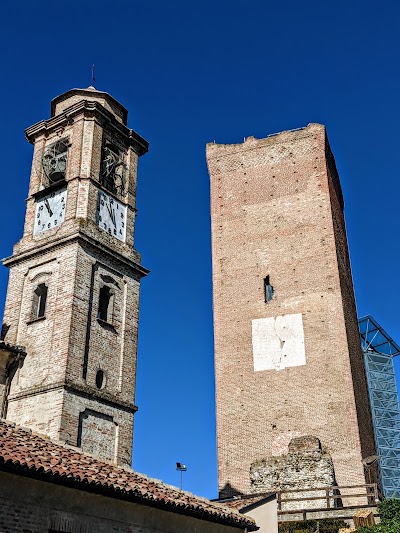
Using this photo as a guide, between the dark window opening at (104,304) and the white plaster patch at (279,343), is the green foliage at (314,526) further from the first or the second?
the dark window opening at (104,304)

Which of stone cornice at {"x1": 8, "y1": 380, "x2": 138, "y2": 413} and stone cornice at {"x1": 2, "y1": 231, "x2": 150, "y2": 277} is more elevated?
stone cornice at {"x1": 2, "y1": 231, "x2": 150, "y2": 277}

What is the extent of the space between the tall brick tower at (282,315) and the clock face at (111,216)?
619 cm

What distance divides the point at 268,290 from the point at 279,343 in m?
2.23

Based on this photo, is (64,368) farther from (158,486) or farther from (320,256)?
(320,256)

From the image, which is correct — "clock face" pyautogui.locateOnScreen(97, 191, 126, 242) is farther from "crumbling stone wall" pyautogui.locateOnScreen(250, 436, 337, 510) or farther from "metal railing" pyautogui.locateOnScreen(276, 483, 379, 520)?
"metal railing" pyautogui.locateOnScreen(276, 483, 379, 520)

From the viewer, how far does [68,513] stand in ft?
34.2

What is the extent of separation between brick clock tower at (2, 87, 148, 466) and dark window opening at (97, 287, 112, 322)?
0.03 m

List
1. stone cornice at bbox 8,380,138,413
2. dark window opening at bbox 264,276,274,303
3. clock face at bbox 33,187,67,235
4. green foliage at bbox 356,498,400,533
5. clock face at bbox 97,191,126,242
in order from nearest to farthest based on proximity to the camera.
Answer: green foliage at bbox 356,498,400,533 < stone cornice at bbox 8,380,138,413 < clock face at bbox 33,187,67,235 < clock face at bbox 97,191,126,242 < dark window opening at bbox 264,276,274,303

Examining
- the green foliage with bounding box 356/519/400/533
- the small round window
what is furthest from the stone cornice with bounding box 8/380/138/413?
the green foliage with bounding box 356/519/400/533

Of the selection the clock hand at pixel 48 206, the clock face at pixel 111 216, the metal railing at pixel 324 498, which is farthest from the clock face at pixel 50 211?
the metal railing at pixel 324 498

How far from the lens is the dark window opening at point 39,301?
20.0 metres

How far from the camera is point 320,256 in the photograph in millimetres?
26016

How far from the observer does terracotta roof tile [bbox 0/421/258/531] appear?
10.1 metres

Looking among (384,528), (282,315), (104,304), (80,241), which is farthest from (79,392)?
(282,315)
